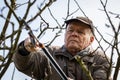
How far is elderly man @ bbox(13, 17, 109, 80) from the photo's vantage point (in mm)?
4199

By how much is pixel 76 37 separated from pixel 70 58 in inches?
14.5

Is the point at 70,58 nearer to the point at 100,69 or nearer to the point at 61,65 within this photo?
the point at 61,65

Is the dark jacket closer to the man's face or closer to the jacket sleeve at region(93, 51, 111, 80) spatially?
the jacket sleeve at region(93, 51, 111, 80)

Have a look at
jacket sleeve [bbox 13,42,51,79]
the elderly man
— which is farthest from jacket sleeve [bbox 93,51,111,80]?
jacket sleeve [bbox 13,42,51,79]

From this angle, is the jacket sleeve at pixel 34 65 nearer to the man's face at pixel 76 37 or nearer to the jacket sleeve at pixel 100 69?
the man's face at pixel 76 37

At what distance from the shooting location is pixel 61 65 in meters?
4.39

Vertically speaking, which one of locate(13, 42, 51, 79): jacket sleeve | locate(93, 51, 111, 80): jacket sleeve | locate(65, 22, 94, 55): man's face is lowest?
locate(93, 51, 111, 80): jacket sleeve

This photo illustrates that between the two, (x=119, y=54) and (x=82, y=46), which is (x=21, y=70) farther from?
(x=119, y=54)

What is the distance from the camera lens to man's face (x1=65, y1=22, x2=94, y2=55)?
15.4 ft

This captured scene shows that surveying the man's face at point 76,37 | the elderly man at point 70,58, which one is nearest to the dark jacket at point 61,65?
the elderly man at point 70,58

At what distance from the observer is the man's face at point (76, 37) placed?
4699 mm

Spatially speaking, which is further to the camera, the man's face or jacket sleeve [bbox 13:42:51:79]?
the man's face

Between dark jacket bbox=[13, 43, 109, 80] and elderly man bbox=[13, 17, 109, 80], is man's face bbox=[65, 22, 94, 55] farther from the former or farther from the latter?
dark jacket bbox=[13, 43, 109, 80]

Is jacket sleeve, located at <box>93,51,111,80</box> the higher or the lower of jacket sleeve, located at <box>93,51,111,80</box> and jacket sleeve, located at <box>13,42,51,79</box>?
the lower
